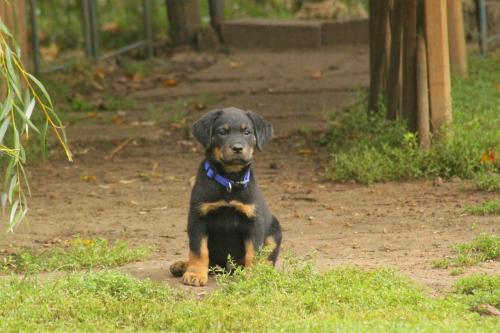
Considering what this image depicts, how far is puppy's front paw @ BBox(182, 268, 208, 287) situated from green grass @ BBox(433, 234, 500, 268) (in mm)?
1434

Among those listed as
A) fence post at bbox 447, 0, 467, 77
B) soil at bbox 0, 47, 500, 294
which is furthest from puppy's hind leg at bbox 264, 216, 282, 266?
fence post at bbox 447, 0, 467, 77

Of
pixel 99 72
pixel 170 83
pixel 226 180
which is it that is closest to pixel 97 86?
pixel 99 72

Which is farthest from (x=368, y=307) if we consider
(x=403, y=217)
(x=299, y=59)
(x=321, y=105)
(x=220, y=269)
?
(x=299, y=59)

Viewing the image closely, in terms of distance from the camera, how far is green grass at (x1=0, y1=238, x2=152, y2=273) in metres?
7.27

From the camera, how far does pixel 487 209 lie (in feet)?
28.3

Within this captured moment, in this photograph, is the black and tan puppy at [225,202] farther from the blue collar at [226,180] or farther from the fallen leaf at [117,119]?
the fallen leaf at [117,119]

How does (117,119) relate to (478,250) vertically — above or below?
above

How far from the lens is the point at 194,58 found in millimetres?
15984

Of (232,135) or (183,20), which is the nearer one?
(232,135)

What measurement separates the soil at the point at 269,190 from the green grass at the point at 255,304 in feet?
1.36

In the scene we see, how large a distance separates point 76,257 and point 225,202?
1244 millimetres

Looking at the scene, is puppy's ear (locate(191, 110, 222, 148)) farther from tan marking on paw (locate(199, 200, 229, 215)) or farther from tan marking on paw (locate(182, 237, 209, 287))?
tan marking on paw (locate(182, 237, 209, 287))

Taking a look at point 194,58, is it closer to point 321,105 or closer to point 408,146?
point 321,105

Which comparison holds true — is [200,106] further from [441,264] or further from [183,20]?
[441,264]
